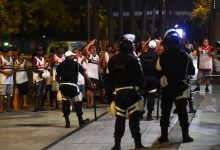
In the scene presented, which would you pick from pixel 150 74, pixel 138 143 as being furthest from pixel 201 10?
pixel 138 143

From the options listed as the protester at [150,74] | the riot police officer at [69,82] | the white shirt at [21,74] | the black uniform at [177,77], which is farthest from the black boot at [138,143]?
the white shirt at [21,74]

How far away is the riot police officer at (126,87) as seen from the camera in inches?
390

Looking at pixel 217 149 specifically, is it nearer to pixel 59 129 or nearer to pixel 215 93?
pixel 59 129

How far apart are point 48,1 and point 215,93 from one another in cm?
3049

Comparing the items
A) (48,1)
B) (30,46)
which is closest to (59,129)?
(48,1)

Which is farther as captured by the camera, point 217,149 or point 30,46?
point 30,46

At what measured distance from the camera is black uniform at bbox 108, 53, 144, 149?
390 inches

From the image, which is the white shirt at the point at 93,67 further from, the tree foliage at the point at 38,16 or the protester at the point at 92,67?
the tree foliage at the point at 38,16

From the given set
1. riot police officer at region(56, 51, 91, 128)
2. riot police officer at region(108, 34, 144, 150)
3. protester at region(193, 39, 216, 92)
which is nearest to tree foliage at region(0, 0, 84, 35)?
protester at region(193, 39, 216, 92)

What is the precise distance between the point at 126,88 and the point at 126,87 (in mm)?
17

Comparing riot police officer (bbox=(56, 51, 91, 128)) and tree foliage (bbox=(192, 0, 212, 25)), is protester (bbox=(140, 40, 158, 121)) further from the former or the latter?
tree foliage (bbox=(192, 0, 212, 25))

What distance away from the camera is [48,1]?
1908 inches

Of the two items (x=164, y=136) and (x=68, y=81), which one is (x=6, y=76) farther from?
(x=164, y=136)

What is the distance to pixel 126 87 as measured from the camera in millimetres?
9930
